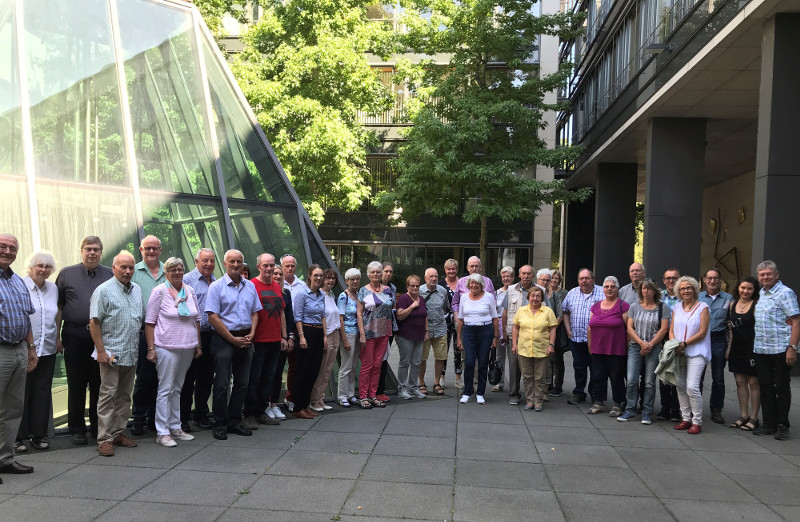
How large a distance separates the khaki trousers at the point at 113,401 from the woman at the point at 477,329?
4448 mm

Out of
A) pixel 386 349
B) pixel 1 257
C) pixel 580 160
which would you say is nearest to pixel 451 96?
pixel 580 160

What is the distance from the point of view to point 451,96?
2142cm

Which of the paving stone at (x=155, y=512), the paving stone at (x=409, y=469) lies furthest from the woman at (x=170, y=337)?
the paving stone at (x=409, y=469)

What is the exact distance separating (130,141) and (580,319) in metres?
6.41

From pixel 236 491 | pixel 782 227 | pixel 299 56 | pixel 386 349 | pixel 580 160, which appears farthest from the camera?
pixel 580 160

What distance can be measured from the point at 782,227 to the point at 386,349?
6.98 meters

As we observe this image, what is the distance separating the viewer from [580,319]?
912 centimetres

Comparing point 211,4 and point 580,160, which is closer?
point 211,4

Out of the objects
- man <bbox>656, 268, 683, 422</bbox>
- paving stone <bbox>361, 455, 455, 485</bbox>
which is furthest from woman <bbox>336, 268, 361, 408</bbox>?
man <bbox>656, 268, 683, 422</bbox>

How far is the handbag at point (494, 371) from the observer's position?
993cm

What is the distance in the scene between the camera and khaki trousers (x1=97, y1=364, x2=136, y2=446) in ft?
19.3

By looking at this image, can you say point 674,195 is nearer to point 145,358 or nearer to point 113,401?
point 145,358

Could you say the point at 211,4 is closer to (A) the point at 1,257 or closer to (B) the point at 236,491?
(A) the point at 1,257

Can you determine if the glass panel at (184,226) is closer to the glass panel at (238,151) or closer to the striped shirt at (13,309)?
the glass panel at (238,151)
